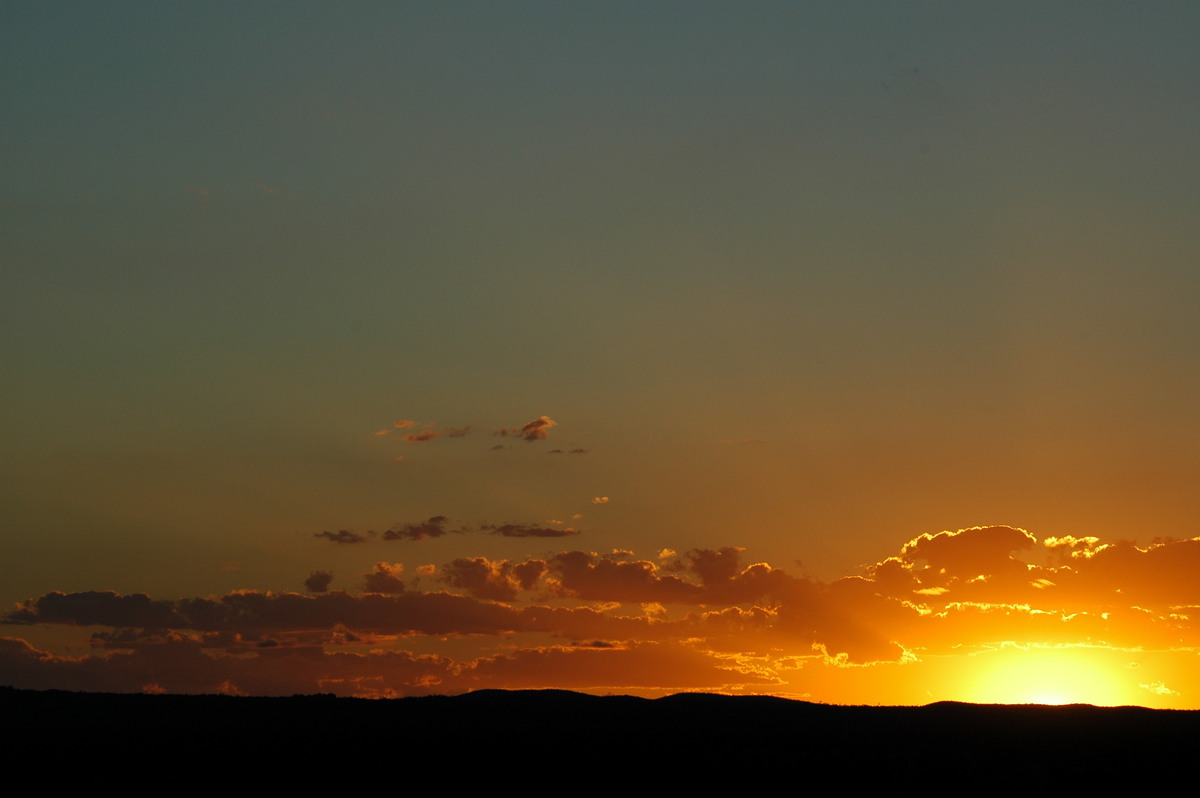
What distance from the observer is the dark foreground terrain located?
234ft

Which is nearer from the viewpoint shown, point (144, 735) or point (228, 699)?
point (144, 735)

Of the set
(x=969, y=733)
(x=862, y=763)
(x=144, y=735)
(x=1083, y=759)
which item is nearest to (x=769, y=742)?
(x=862, y=763)

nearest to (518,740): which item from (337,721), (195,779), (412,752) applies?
(412,752)

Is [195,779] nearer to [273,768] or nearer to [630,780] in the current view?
[273,768]

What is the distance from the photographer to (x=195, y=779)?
7056 centimetres

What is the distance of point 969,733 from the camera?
78.4 m

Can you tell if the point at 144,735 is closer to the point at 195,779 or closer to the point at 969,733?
the point at 195,779

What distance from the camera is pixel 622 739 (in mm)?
77562

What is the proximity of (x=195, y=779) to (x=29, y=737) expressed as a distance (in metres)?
15.6

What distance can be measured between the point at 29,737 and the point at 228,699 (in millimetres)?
14184

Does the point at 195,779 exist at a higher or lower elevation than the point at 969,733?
lower

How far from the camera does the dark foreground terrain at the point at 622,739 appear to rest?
2805 inches

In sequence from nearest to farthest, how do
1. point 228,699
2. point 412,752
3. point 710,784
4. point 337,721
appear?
1. point 710,784
2. point 412,752
3. point 337,721
4. point 228,699

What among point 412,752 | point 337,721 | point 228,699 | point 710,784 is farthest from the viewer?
point 228,699
